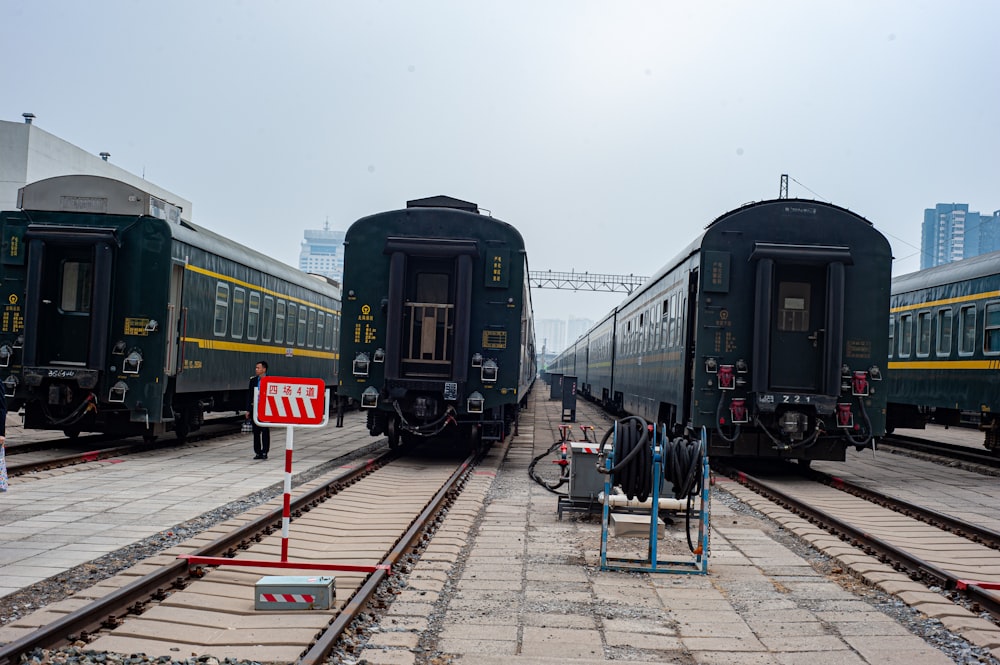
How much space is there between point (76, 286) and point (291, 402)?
314 inches

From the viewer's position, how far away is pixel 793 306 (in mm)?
12648

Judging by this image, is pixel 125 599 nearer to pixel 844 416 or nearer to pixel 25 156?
pixel 844 416

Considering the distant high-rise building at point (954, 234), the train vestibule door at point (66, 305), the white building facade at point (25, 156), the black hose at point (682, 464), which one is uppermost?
the distant high-rise building at point (954, 234)

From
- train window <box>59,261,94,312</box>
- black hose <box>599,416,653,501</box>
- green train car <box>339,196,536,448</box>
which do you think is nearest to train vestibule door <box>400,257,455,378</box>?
green train car <box>339,196,536,448</box>

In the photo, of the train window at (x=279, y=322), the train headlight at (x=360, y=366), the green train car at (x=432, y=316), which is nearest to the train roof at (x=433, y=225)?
the green train car at (x=432, y=316)

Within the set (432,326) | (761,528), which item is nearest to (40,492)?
(432,326)

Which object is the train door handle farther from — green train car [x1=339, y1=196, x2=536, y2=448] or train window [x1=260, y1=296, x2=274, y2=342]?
train window [x1=260, y1=296, x2=274, y2=342]

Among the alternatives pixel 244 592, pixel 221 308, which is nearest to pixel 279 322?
pixel 221 308

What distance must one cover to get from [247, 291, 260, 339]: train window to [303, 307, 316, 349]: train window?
13.3 feet

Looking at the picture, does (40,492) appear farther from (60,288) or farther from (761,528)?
(761,528)

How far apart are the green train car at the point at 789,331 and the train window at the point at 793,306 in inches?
0.6

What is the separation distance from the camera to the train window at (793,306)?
41.3 feet

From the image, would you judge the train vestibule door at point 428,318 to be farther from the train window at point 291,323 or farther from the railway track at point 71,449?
the train window at point 291,323

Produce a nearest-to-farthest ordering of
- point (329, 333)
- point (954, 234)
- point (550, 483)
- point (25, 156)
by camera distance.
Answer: point (550, 483) < point (329, 333) < point (25, 156) < point (954, 234)
